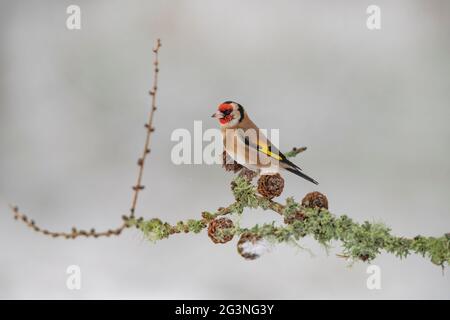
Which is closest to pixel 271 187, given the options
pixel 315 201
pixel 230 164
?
pixel 315 201

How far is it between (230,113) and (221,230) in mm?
267

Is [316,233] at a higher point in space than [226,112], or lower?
lower

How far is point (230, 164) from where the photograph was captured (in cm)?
86

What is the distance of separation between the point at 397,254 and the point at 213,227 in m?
0.24

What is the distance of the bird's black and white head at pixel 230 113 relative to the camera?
871mm

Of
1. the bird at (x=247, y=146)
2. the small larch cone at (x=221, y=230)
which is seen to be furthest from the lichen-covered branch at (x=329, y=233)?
the bird at (x=247, y=146)

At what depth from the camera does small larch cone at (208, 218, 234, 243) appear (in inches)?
26.3

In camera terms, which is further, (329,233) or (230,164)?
(230,164)

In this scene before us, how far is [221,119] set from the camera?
2.91 feet

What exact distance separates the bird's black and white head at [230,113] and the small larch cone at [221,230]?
24 cm

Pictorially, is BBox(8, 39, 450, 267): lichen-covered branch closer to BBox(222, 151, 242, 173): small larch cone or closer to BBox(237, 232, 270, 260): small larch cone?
BBox(237, 232, 270, 260): small larch cone

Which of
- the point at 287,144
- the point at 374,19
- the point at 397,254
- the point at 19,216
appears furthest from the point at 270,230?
the point at 374,19

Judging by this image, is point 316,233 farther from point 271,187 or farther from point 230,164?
point 230,164

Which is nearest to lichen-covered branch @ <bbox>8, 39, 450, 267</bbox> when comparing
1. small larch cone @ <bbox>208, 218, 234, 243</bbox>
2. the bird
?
small larch cone @ <bbox>208, 218, 234, 243</bbox>
